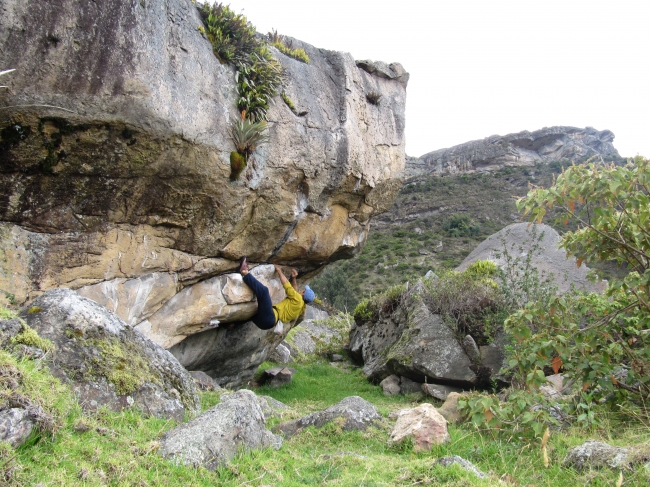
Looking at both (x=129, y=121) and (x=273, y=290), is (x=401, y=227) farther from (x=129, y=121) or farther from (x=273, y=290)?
(x=129, y=121)

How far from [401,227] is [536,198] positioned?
39.1 meters

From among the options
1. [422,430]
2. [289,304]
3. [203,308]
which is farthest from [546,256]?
[422,430]

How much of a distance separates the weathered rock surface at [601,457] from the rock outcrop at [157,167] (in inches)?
237

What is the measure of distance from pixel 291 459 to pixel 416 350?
7543 millimetres

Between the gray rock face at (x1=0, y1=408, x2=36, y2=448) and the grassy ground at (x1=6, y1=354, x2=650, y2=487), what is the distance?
79 millimetres

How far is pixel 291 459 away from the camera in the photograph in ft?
16.3

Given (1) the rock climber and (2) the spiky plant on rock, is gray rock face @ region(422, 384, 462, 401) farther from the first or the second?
(2) the spiky plant on rock

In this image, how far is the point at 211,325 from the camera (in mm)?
9469

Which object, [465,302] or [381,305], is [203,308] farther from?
[381,305]

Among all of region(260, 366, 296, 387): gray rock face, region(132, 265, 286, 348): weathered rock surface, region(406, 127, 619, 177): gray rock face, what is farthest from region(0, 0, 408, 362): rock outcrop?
region(406, 127, 619, 177): gray rock face

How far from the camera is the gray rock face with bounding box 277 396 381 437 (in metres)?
6.41

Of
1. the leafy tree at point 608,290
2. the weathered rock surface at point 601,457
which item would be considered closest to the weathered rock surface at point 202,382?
the leafy tree at point 608,290

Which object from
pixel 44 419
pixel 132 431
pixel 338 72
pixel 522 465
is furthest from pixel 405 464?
pixel 338 72

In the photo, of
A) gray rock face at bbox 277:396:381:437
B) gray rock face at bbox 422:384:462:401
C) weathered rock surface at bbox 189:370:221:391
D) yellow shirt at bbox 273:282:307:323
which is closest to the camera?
gray rock face at bbox 277:396:381:437
